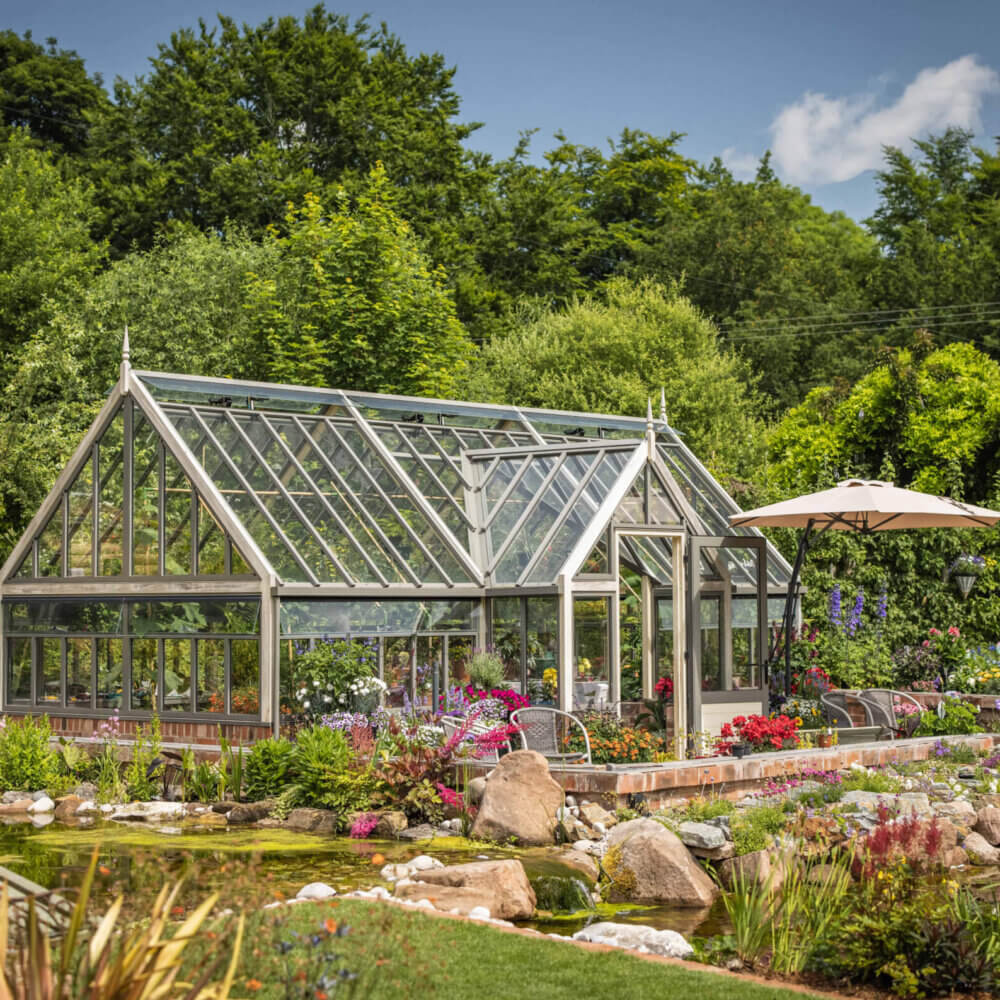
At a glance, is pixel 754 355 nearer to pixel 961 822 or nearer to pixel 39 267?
pixel 39 267

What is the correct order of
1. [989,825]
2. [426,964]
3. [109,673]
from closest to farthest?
[426,964] < [989,825] < [109,673]

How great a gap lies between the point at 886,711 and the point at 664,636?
344cm

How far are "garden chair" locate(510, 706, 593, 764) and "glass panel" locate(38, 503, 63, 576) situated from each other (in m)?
7.49

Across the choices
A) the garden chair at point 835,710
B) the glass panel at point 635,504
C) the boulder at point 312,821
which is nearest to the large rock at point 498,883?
the boulder at point 312,821

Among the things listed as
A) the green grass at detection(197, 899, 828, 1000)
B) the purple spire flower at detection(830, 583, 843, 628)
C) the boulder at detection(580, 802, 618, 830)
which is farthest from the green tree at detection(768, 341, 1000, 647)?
the green grass at detection(197, 899, 828, 1000)

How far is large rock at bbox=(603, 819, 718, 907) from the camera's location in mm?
11141

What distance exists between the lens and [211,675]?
55.2 feet

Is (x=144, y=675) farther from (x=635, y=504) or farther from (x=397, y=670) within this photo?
(x=635, y=504)

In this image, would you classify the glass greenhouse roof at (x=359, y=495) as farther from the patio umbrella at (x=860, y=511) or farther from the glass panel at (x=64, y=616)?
the patio umbrella at (x=860, y=511)

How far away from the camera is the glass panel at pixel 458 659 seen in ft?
58.5

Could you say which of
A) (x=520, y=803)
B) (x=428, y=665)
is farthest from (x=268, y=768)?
(x=520, y=803)

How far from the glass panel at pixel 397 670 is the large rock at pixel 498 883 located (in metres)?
6.75

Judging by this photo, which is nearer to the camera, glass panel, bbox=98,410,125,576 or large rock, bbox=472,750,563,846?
large rock, bbox=472,750,563,846

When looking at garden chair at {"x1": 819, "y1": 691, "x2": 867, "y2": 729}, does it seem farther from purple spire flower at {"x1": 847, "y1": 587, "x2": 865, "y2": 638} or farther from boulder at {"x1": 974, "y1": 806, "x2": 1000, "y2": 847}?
boulder at {"x1": 974, "y1": 806, "x2": 1000, "y2": 847}
